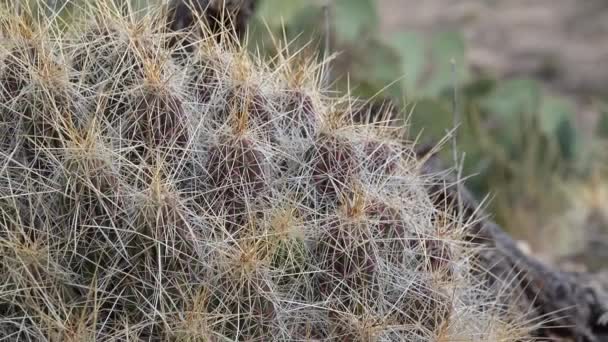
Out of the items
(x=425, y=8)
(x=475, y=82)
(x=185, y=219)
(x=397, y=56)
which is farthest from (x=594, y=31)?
(x=185, y=219)

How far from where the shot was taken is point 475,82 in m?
4.70

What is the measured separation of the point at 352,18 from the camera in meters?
4.12

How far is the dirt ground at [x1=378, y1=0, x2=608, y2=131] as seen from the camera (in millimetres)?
6449

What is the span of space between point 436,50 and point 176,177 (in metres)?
2.98

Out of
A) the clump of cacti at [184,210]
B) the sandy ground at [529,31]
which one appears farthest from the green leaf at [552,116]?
the clump of cacti at [184,210]

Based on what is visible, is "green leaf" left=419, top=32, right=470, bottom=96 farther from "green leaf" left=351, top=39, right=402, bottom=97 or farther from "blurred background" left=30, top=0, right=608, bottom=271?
"green leaf" left=351, top=39, right=402, bottom=97

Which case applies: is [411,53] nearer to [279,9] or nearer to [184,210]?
[279,9]

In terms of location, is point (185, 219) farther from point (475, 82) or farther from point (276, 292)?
point (475, 82)

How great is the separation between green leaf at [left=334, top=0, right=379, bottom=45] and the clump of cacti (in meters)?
2.27

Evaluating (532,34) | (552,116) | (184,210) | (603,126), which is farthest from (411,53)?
(532,34)

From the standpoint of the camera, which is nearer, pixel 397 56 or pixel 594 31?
pixel 397 56

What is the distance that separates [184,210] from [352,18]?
2613 millimetres

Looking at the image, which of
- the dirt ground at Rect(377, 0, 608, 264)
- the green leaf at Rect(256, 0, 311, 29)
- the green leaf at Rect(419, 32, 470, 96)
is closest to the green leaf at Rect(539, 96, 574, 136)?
the green leaf at Rect(419, 32, 470, 96)

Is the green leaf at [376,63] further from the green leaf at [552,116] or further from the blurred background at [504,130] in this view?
the green leaf at [552,116]
